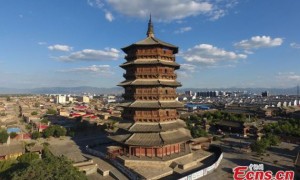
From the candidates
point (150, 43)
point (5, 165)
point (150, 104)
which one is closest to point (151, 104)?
point (150, 104)

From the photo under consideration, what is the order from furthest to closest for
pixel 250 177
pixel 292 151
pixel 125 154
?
pixel 292 151 < pixel 125 154 < pixel 250 177

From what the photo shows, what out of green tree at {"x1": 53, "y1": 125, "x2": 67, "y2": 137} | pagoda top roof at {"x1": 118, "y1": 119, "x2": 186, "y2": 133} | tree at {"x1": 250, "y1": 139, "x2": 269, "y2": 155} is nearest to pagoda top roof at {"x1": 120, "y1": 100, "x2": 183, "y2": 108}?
pagoda top roof at {"x1": 118, "y1": 119, "x2": 186, "y2": 133}

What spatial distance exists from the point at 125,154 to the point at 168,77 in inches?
503

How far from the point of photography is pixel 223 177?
106ft

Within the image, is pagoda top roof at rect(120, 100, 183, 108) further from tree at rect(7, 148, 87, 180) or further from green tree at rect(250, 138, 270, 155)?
green tree at rect(250, 138, 270, 155)

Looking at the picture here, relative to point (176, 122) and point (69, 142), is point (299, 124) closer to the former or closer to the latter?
point (176, 122)

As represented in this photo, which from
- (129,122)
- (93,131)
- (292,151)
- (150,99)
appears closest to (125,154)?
(129,122)

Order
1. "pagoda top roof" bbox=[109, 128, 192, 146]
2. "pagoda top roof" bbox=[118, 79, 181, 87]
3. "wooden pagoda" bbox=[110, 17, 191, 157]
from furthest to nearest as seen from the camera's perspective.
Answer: "pagoda top roof" bbox=[118, 79, 181, 87], "wooden pagoda" bbox=[110, 17, 191, 157], "pagoda top roof" bbox=[109, 128, 192, 146]

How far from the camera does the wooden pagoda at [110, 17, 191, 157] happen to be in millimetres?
35500

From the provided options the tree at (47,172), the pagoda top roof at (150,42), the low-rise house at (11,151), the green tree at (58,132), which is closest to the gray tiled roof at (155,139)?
the tree at (47,172)

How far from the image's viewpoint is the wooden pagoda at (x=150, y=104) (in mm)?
35500

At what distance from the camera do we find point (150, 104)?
36.6 metres

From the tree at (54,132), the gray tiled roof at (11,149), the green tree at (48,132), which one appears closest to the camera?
the gray tiled roof at (11,149)

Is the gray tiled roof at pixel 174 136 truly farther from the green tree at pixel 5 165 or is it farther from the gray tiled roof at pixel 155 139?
the green tree at pixel 5 165
